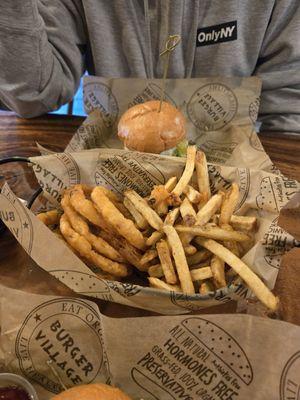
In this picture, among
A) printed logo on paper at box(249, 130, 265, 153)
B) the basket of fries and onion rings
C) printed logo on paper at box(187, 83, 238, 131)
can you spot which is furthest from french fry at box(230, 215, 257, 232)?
printed logo on paper at box(187, 83, 238, 131)

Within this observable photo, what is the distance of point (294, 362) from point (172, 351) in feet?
0.83

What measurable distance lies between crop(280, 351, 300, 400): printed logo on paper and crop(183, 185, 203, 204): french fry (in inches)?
21.9

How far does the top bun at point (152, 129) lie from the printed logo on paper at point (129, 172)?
269 millimetres

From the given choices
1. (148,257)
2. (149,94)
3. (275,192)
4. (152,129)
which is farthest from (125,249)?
(149,94)

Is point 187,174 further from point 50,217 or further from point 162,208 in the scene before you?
point 50,217

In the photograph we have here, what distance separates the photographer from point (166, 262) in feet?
3.49

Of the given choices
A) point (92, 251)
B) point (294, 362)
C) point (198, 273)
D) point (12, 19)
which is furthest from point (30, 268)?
point (12, 19)

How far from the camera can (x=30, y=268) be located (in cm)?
118

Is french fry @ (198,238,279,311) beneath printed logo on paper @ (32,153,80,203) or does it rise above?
beneath

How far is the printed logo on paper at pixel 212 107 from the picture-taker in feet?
6.13

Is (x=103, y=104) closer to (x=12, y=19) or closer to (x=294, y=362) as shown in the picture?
(x=12, y=19)

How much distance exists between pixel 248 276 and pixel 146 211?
35 centimetres

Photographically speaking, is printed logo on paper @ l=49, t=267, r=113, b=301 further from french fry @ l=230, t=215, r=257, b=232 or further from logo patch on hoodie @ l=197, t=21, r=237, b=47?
logo patch on hoodie @ l=197, t=21, r=237, b=47

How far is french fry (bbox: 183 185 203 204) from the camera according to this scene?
1201 millimetres
